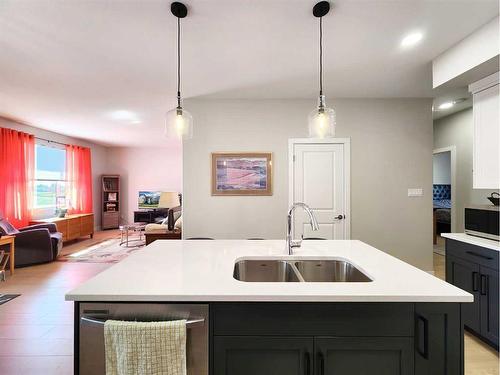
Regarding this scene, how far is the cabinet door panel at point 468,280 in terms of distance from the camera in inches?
90.6

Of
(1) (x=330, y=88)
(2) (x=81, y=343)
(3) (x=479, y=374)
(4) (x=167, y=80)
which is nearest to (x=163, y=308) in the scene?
(2) (x=81, y=343)

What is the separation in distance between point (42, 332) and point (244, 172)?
276 centimetres

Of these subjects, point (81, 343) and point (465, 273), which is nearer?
point (81, 343)

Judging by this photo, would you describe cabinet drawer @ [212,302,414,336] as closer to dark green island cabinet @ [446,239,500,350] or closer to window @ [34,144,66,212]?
dark green island cabinet @ [446,239,500,350]

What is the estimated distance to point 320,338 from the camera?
1.14m

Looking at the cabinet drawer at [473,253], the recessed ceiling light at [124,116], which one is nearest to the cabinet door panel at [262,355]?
the cabinet drawer at [473,253]

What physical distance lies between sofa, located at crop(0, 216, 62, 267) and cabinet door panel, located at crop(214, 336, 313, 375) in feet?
15.7

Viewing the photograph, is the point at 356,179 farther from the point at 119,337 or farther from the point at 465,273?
the point at 119,337

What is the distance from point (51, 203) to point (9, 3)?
18.6ft

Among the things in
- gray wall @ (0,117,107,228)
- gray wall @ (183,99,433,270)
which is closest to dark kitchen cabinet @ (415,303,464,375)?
gray wall @ (183,99,433,270)

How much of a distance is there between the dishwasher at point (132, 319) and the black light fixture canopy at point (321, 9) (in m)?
2.02

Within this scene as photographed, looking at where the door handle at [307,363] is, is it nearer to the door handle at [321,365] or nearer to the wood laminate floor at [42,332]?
the door handle at [321,365]

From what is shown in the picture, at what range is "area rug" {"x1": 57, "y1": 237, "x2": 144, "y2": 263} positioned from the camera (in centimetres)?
492

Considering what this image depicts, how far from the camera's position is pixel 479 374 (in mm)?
1927
